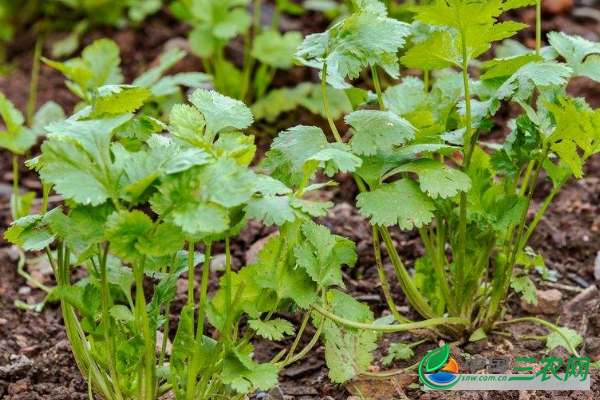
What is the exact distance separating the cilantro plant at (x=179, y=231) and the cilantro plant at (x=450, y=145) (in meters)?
0.11

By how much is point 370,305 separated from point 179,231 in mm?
947

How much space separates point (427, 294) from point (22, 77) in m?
2.41

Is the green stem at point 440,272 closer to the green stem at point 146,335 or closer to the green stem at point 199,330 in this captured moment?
the green stem at point 199,330

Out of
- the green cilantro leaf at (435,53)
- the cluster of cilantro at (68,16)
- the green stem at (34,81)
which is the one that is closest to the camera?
the green cilantro leaf at (435,53)

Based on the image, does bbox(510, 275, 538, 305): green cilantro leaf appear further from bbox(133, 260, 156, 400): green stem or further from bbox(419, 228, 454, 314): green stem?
bbox(133, 260, 156, 400): green stem

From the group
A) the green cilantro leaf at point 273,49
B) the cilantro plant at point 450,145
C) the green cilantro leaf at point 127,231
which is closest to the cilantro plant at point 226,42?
the green cilantro leaf at point 273,49

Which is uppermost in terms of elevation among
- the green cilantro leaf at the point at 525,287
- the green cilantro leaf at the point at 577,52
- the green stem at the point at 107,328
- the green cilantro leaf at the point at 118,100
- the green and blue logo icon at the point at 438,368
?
the green cilantro leaf at the point at 118,100

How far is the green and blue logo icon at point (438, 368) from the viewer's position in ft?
6.24

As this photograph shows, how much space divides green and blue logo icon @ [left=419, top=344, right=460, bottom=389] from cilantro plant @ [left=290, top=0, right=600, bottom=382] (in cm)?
7

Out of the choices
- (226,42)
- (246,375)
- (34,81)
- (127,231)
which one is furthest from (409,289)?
(34,81)

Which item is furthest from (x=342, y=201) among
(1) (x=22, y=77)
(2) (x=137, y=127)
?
(1) (x=22, y=77)

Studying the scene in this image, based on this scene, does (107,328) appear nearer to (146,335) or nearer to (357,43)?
(146,335)

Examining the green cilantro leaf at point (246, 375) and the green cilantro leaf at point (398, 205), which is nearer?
the green cilantro leaf at point (246, 375)

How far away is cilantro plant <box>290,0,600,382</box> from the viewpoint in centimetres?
175
